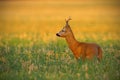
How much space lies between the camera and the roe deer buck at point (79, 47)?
14.5 ft

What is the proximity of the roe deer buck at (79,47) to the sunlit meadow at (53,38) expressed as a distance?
59mm

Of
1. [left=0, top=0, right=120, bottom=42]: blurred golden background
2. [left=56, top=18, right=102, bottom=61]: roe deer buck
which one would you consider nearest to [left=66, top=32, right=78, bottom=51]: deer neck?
[left=56, top=18, right=102, bottom=61]: roe deer buck

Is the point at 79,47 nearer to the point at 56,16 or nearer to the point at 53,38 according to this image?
the point at 53,38

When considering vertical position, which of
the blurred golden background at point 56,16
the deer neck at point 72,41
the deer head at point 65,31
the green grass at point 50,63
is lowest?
the green grass at point 50,63

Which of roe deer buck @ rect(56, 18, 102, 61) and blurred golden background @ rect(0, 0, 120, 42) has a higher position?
blurred golden background @ rect(0, 0, 120, 42)

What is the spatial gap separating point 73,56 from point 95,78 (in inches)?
19.9

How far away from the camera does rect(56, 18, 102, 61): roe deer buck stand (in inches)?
174

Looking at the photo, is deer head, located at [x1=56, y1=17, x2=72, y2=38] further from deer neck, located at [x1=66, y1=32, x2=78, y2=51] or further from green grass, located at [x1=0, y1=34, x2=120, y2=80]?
green grass, located at [x1=0, y1=34, x2=120, y2=80]

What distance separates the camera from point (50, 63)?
14.5 ft

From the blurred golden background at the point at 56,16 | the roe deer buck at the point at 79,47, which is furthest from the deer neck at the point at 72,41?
the blurred golden background at the point at 56,16

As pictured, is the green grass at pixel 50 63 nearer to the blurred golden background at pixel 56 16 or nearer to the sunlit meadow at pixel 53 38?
the sunlit meadow at pixel 53 38

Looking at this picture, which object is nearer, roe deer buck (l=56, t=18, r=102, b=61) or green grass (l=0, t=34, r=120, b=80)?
green grass (l=0, t=34, r=120, b=80)

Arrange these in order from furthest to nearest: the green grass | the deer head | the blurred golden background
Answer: the deer head, the blurred golden background, the green grass

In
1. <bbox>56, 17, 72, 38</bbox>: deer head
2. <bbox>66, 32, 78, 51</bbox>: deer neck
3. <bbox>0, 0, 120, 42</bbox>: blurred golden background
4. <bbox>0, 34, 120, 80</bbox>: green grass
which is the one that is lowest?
<bbox>0, 34, 120, 80</bbox>: green grass
